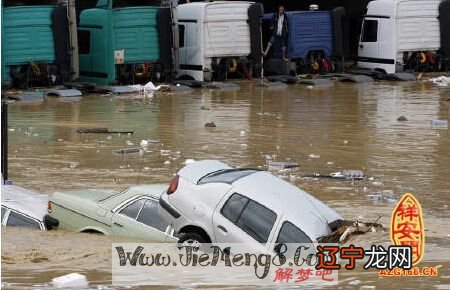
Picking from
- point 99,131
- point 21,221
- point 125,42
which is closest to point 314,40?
point 125,42

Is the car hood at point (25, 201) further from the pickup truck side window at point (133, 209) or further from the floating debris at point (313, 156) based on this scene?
the floating debris at point (313, 156)

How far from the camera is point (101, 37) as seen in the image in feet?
113

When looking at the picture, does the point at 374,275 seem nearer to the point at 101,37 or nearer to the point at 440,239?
the point at 440,239

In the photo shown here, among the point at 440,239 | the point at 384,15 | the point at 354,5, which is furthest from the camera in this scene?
the point at 354,5

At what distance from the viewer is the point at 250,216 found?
12.6m

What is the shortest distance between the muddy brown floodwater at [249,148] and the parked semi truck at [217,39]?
987mm

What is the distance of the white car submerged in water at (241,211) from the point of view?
1247 cm

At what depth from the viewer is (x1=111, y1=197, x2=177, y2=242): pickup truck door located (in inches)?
531

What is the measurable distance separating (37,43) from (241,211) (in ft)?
71.5

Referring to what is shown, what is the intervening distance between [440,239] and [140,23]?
21853 mm

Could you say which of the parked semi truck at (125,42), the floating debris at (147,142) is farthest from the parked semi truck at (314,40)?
the floating debris at (147,142)

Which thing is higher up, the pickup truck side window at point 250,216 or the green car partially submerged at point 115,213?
the pickup truck side window at point 250,216

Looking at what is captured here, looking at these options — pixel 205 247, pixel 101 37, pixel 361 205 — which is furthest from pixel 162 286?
pixel 101 37

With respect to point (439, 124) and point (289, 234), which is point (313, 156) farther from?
point (289, 234)
